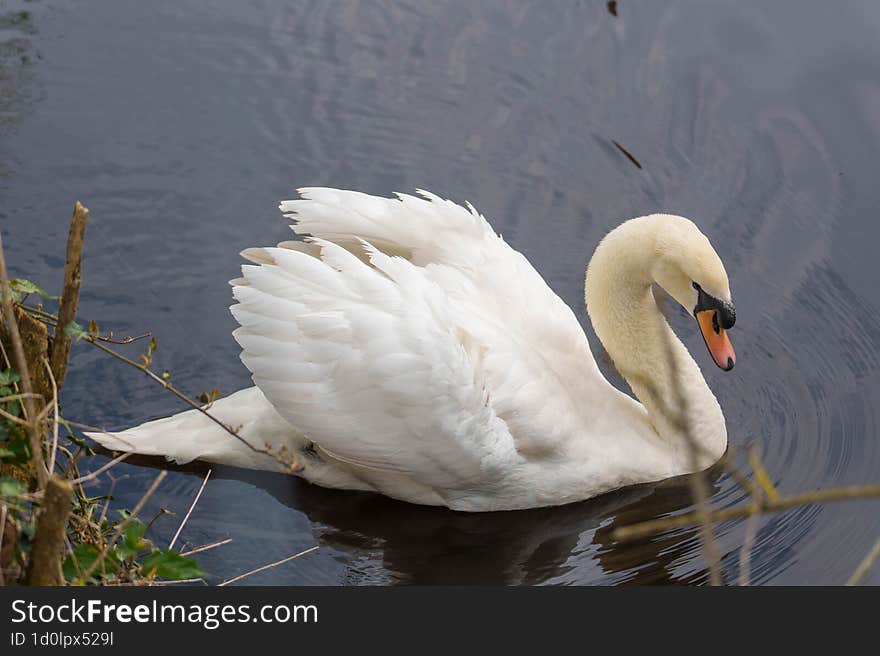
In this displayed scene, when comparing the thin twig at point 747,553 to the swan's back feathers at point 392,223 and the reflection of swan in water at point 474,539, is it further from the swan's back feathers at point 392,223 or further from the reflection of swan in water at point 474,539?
the swan's back feathers at point 392,223

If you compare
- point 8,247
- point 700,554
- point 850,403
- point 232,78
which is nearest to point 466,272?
point 700,554

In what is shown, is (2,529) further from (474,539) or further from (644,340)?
(644,340)

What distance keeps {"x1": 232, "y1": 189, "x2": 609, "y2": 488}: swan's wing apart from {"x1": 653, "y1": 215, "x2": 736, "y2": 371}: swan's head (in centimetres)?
71

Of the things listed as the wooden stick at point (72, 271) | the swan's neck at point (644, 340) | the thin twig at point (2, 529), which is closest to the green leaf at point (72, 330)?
the wooden stick at point (72, 271)

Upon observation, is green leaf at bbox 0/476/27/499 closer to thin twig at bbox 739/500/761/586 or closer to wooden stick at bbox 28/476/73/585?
wooden stick at bbox 28/476/73/585

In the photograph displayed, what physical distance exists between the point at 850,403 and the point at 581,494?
1847mm

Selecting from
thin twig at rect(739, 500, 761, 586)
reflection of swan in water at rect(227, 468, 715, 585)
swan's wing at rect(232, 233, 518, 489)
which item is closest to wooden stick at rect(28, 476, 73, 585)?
thin twig at rect(739, 500, 761, 586)

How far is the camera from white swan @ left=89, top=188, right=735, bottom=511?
5.52 meters

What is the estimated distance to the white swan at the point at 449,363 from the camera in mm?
5523

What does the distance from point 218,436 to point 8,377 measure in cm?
184

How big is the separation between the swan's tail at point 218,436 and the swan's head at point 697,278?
199 cm

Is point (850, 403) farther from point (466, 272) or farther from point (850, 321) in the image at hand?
point (466, 272)

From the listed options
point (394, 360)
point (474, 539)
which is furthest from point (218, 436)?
point (474, 539)

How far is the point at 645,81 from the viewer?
9414 mm
